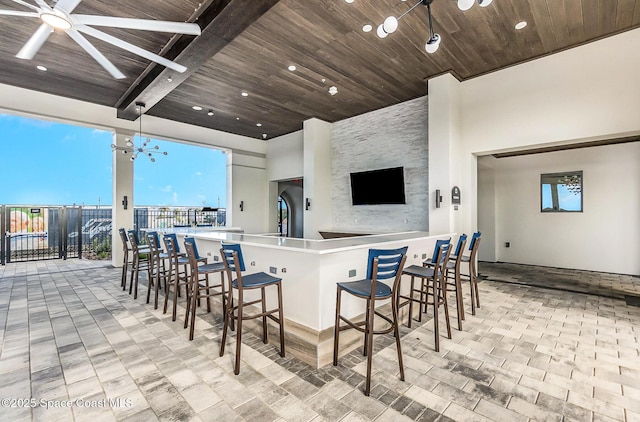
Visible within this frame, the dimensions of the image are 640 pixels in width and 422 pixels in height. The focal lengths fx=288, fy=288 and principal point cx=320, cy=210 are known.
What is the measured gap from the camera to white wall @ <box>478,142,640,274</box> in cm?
576

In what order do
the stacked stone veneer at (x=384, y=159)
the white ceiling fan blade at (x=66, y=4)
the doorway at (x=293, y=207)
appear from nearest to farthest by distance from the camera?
the white ceiling fan blade at (x=66, y=4) → the stacked stone veneer at (x=384, y=159) → the doorway at (x=293, y=207)

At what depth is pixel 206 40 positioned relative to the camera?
12.1ft

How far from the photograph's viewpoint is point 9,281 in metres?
5.39

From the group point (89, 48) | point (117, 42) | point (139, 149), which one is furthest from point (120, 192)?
point (117, 42)

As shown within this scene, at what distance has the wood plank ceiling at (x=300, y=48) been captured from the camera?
3439 millimetres

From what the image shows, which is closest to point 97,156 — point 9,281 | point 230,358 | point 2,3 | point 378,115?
point 9,281

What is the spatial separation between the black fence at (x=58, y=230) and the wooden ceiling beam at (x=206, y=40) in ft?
13.1

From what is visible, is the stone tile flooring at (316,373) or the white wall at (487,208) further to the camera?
the white wall at (487,208)

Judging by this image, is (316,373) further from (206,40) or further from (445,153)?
(445,153)

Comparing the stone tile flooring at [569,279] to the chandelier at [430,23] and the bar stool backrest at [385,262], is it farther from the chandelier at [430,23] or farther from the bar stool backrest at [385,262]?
the chandelier at [430,23]

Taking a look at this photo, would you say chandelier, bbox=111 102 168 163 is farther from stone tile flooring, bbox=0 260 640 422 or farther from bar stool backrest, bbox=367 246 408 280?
bar stool backrest, bbox=367 246 408 280

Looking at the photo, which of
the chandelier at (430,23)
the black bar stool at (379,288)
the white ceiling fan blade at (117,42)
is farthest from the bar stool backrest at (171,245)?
the chandelier at (430,23)

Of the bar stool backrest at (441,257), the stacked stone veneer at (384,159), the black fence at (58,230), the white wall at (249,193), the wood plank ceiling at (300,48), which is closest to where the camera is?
the bar stool backrest at (441,257)

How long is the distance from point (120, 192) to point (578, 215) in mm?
10454
